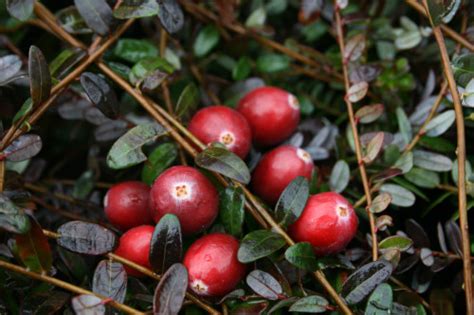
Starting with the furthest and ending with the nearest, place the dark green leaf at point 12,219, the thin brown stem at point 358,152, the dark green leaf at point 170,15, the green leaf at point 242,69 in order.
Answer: the green leaf at point 242,69 → the dark green leaf at point 170,15 → the thin brown stem at point 358,152 → the dark green leaf at point 12,219

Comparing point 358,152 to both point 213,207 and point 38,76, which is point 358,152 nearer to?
point 213,207

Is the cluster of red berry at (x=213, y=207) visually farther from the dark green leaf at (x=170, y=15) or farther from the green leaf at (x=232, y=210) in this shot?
the dark green leaf at (x=170, y=15)

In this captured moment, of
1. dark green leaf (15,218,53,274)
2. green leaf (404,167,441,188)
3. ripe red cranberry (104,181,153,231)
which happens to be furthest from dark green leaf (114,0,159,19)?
green leaf (404,167,441,188)

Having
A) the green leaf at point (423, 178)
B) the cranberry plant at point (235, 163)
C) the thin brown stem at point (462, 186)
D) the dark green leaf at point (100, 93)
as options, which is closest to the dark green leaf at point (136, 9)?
the cranberry plant at point (235, 163)

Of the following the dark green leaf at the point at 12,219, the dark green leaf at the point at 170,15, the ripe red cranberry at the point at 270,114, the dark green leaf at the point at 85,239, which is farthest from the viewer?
the ripe red cranberry at the point at 270,114

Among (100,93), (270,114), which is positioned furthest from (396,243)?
(100,93)

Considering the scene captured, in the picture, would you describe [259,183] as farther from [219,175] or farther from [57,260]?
[57,260]

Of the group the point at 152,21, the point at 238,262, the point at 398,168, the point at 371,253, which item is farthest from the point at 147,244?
the point at 152,21
